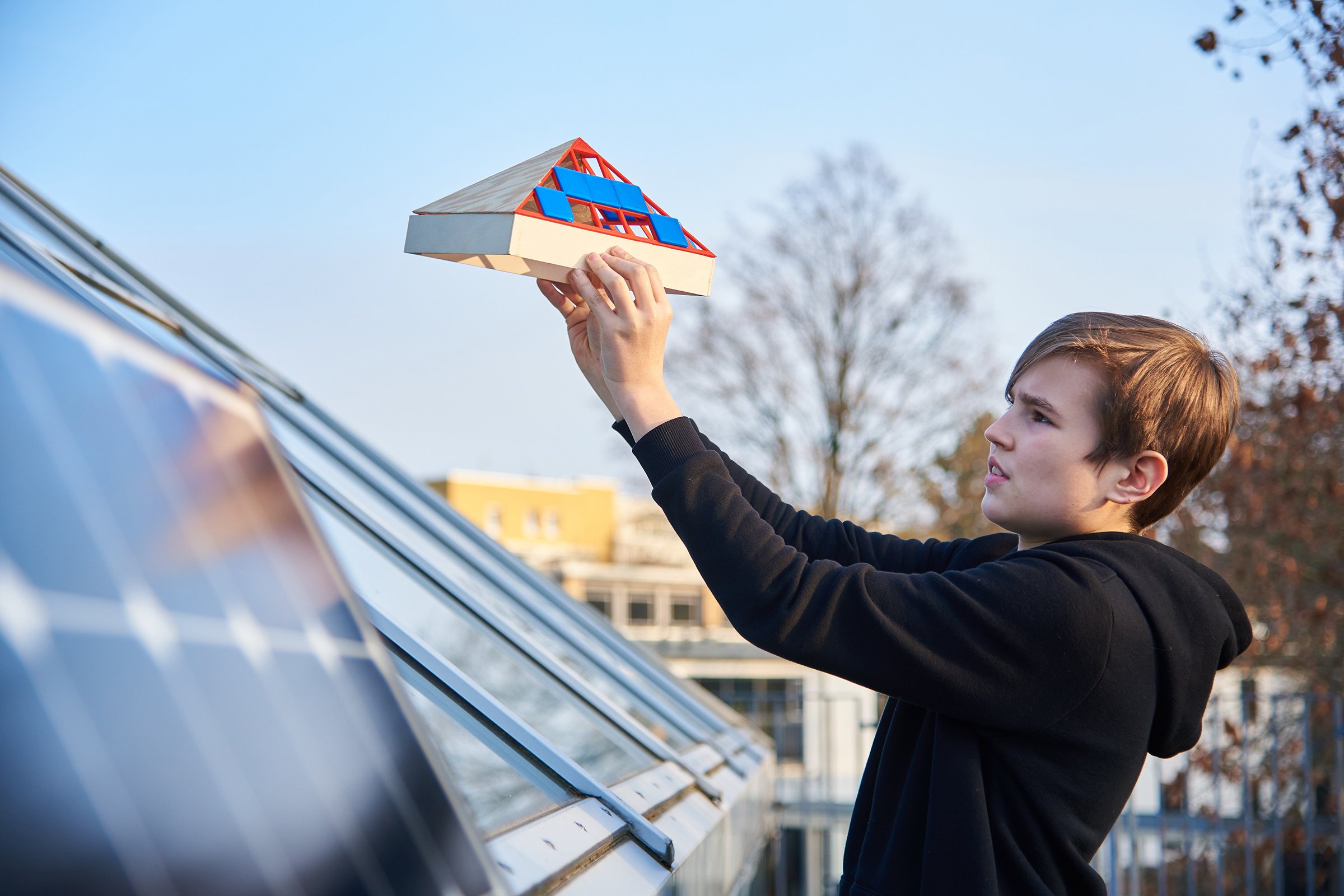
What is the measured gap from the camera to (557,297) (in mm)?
1680

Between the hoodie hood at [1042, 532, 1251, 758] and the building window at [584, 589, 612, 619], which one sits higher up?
the hoodie hood at [1042, 532, 1251, 758]

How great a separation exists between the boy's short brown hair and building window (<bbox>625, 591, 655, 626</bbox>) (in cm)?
2674

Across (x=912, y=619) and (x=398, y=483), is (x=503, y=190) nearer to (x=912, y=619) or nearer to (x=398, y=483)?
(x=912, y=619)

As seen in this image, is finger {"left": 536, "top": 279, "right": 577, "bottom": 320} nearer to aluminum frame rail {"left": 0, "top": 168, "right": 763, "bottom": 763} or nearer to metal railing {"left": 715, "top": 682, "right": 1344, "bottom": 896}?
aluminum frame rail {"left": 0, "top": 168, "right": 763, "bottom": 763}

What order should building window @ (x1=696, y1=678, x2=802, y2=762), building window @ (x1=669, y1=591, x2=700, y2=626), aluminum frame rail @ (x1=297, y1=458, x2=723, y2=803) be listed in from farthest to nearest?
building window @ (x1=669, y1=591, x2=700, y2=626)
building window @ (x1=696, y1=678, x2=802, y2=762)
aluminum frame rail @ (x1=297, y1=458, x2=723, y2=803)

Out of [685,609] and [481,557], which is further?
[685,609]

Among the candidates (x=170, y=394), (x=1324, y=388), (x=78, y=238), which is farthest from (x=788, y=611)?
(x=1324, y=388)

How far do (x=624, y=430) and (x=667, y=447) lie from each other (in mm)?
285

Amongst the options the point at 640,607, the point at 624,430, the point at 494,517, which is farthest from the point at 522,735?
the point at 494,517

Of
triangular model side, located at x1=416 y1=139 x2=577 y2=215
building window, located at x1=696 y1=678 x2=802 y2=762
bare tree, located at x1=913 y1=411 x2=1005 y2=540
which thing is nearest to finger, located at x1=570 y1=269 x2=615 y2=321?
triangular model side, located at x1=416 y1=139 x2=577 y2=215

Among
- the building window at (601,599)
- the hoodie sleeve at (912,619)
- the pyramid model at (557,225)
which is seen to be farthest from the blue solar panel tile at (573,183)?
the building window at (601,599)

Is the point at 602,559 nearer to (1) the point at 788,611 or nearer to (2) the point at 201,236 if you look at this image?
(2) the point at 201,236

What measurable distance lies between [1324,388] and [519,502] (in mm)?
32549

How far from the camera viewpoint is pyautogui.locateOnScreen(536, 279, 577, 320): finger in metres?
1.66
